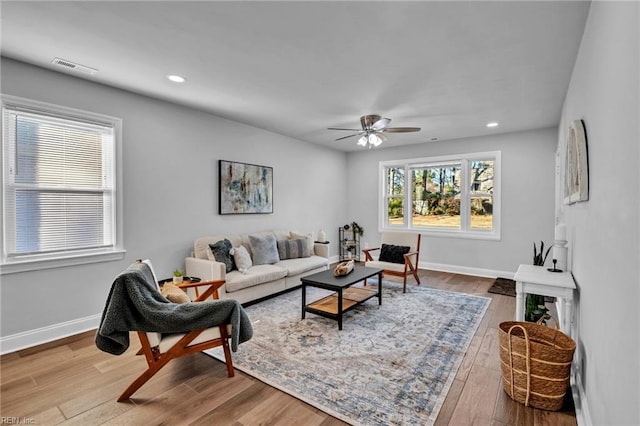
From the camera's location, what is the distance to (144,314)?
2.05 meters

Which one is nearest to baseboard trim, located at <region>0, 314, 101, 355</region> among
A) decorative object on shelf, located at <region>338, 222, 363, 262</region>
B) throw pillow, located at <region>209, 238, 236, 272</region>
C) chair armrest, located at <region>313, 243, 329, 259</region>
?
throw pillow, located at <region>209, 238, 236, 272</region>

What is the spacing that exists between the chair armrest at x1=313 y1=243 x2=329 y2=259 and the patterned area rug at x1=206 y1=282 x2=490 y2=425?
1.41 metres

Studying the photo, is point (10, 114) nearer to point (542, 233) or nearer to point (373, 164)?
point (373, 164)

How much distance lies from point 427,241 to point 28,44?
6281 mm

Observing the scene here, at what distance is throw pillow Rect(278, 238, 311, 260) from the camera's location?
16.3ft

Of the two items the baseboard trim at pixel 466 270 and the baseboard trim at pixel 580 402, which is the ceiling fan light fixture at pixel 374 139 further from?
the baseboard trim at pixel 580 402

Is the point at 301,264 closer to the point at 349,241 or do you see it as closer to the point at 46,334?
the point at 349,241

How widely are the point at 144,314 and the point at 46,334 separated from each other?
1.81m

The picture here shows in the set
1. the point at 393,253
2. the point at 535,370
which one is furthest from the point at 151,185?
the point at 535,370

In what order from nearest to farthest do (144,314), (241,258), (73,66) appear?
1. (144,314)
2. (73,66)
3. (241,258)

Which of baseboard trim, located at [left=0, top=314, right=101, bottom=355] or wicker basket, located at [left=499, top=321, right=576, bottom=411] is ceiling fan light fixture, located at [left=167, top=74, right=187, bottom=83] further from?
wicker basket, located at [left=499, top=321, right=576, bottom=411]

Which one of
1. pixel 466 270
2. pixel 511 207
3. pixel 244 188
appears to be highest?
pixel 244 188

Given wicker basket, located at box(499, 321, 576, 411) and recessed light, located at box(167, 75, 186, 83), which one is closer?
wicker basket, located at box(499, 321, 576, 411)

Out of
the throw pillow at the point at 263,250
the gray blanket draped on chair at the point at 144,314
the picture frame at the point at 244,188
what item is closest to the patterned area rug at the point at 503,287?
the throw pillow at the point at 263,250
